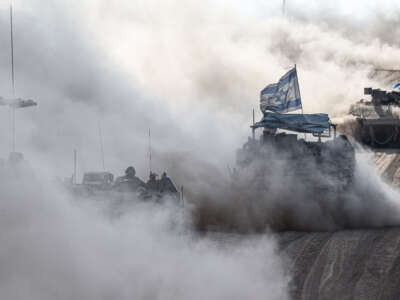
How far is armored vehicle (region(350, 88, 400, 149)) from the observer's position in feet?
161

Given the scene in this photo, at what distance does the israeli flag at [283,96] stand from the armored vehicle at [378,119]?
18.8 metres

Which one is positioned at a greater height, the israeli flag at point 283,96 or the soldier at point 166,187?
the israeli flag at point 283,96

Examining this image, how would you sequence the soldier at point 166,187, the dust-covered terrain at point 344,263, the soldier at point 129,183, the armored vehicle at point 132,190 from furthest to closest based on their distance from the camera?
the soldier at point 166,187, the soldier at point 129,183, the armored vehicle at point 132,190, the dust-covered terrain at point 344,263

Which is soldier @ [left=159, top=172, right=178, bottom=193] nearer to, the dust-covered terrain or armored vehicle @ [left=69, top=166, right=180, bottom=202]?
armored vehicle @ [left=69, top=166, right=180, bottom=202]

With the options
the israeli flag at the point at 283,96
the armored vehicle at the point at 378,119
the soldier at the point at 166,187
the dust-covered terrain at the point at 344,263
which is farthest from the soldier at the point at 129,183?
the armored vehicle at the point at 378,119

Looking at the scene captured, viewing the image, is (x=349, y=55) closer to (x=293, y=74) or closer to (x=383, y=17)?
(x=383, y=17)

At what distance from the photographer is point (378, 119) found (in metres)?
50.0

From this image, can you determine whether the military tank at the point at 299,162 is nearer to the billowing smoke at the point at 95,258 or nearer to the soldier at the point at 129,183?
the soldier at the point at 129,183

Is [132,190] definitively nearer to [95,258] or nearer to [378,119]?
[95,258]

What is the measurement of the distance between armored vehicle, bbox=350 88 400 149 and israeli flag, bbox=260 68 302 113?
738 inches

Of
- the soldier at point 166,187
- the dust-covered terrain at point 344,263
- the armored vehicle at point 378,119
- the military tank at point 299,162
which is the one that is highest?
the armored vehicle at point 378,119

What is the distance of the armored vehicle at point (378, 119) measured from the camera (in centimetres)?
4916

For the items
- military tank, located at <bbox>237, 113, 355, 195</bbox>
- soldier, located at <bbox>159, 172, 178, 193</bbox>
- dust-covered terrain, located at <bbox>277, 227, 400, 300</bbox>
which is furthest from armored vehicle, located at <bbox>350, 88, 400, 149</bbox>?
soldier, located at <bbox>159, 172, 178, 193</bbox>

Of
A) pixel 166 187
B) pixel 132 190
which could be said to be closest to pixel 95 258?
pixel 132 190
